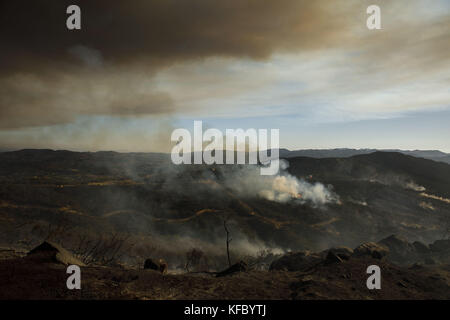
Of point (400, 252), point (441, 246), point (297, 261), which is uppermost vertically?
point (297, 261)

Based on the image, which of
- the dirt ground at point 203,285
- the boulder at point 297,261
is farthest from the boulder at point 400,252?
the dirt ground at point 203,285

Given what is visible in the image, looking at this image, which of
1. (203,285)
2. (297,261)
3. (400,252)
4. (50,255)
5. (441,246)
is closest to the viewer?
(203,285)

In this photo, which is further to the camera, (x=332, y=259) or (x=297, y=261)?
(x=297, y=261)

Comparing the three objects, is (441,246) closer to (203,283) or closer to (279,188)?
(203,283)

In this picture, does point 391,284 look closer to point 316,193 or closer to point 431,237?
point 431,237

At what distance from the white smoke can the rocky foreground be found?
63.1m

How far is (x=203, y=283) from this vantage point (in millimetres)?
9312

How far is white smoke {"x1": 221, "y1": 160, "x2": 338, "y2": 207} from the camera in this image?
3027 inches

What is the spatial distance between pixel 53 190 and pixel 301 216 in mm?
63298

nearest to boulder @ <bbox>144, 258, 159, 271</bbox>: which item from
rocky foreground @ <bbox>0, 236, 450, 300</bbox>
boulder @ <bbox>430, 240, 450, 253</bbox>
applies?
rocky foreground @ <bbox>0, 236, 450, 300</bbox>

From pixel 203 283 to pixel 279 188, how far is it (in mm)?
77206

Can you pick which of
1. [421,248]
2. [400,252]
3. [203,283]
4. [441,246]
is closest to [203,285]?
[203,283]

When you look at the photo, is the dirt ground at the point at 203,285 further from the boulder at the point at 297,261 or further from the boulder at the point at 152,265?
the boulder at the point at 297,261
